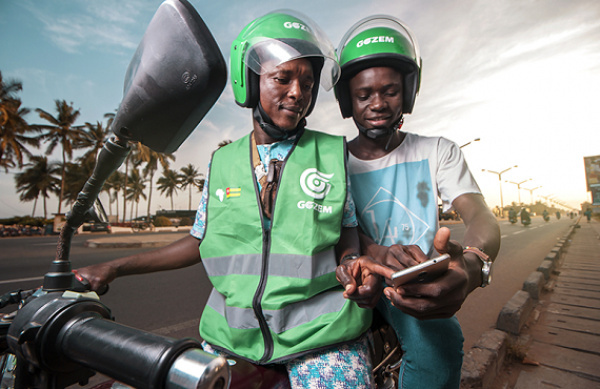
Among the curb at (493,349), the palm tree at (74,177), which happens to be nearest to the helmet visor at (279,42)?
the curb at (493,349)

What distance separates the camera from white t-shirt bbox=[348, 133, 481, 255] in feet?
5.93

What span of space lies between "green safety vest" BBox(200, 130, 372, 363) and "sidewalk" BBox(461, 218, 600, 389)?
211cm

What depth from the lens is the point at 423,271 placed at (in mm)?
832

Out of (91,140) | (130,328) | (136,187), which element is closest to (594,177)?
(130,328)

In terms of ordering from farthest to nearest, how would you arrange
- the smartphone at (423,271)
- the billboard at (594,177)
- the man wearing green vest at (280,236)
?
the billboard at (594,177)
the man wearing green vest at (280,236)
the smartphone at (423,271)

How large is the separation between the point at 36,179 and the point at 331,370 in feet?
168

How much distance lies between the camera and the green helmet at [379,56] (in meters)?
2.03

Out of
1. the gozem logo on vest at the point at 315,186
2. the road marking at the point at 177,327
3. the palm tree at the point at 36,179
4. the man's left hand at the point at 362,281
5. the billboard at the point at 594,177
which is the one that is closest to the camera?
the man's left hand at the point at 362,281

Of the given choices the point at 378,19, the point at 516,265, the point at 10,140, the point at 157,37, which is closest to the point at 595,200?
the point at 516,265

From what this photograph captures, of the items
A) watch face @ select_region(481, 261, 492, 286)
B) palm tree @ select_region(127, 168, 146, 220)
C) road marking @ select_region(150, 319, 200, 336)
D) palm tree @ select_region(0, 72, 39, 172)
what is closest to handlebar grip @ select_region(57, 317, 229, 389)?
watch face @ select_region(481, 261, 492, 286)

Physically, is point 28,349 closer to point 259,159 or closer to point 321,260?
point 321,260

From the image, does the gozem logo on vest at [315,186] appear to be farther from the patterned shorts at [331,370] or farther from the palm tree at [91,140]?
the palm tree at [91,140]

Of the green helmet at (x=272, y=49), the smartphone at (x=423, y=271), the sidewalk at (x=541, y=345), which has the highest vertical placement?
the green helmet at (x=272, y=49)

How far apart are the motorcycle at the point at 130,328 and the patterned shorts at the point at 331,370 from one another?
59cm
